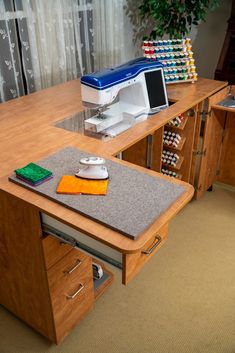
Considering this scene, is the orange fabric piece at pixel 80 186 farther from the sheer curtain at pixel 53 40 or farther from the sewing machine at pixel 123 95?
the sheer curtain at pixel 53 40

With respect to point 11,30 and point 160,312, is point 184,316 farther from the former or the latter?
point 11,30

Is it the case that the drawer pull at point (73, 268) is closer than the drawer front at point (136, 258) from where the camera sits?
No

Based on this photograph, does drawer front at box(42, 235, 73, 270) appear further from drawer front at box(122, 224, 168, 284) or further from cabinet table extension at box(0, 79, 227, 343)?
drawer front at box(122, 224, 168, 284)

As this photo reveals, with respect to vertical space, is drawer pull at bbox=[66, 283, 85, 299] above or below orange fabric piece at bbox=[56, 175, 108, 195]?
below

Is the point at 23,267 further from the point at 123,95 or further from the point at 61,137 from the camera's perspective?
the point at 123,95

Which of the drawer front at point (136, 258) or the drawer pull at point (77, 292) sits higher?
the drawer front at point (136, 258)

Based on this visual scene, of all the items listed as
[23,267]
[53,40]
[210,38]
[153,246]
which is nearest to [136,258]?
[153,246]

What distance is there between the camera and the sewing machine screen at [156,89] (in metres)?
1.91

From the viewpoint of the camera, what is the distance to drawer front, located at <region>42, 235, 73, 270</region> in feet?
4.39

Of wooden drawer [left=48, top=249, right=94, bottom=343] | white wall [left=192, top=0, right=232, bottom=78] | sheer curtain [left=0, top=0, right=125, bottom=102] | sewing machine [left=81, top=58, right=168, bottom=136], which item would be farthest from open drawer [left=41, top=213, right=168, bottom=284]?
white wall [left=192, top=0, right=232, bottom=78]

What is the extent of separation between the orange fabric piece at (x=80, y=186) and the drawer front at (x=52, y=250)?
232mm

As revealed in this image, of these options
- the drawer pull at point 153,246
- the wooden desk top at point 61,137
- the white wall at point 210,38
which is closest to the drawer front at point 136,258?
the drawer pull at point 153,246

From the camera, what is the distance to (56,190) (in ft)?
3.94

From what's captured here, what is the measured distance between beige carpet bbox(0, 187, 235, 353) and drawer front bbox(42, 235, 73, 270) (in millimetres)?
499
